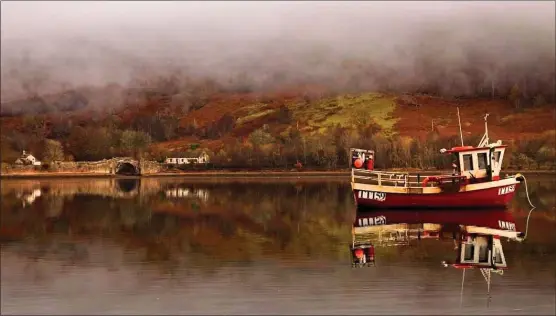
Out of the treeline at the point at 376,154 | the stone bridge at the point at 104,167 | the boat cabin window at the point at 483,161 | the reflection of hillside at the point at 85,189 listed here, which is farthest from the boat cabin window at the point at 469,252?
the stone bridge at the point at 104,167

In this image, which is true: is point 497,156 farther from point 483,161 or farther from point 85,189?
point 85,189

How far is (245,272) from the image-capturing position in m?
26.3

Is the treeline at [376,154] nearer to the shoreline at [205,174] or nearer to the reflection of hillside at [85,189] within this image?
the shoreline at [205,174]

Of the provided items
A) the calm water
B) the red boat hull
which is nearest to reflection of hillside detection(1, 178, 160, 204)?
the red boat hull

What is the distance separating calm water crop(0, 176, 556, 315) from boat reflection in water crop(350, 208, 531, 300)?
600 mm

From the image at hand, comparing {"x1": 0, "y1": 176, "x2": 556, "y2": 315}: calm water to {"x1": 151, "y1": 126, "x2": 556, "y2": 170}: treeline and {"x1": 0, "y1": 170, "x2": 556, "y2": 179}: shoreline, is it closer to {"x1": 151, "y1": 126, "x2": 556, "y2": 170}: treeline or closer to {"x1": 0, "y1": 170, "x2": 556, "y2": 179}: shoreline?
{"x1": 0, "y1": 170, "x2": 556, "y2": 179}: shoreline

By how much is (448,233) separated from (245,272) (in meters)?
14.6

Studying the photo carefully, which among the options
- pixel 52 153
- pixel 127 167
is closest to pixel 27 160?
pixel 52 153

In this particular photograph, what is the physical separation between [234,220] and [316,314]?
27.5 m

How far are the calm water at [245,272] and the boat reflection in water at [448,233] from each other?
0.60m

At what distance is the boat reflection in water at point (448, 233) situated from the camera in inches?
1117

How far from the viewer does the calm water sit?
2114 centimetres

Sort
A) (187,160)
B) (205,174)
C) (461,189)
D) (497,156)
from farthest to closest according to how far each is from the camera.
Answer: (187,160)
(205,174)
(497,156)
(461,189)

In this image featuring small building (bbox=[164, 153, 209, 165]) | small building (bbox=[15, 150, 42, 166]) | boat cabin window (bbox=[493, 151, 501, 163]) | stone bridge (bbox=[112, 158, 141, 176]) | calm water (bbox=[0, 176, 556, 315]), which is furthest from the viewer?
small building (bbox=[164, 153, 209, 165])
